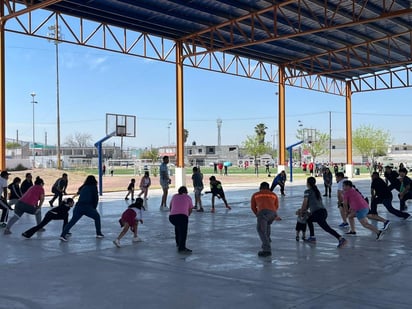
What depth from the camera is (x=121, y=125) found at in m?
31.2

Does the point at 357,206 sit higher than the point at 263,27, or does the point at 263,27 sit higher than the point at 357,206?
the point at 263,27

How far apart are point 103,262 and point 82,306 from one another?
8.76ft

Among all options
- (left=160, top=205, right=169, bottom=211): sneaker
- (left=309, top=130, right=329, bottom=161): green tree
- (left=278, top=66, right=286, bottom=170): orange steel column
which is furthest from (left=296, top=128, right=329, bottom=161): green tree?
(left=160, top=205, right=169, bottom=211): sneaker

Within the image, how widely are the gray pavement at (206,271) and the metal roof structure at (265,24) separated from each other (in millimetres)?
11265

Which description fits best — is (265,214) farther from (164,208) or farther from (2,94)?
(2,94)

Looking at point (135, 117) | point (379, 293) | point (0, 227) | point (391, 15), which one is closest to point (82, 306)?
point (379, 293)

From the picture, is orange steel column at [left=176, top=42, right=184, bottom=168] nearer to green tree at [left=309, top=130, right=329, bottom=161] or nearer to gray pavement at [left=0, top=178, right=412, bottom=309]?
gray pavement at [left=0, top=178, right=412, bottom=309]

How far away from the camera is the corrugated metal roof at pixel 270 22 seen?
22.2 meters

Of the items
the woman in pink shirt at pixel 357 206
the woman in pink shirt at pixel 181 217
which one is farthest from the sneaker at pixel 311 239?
the woman in pink shirt at pixel 181 217

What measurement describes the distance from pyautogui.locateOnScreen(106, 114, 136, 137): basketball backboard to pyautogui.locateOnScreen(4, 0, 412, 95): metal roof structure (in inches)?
229

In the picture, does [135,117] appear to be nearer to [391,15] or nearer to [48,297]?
[391,15]

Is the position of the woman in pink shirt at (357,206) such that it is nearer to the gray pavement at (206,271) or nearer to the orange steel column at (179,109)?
the gray pavement at (206,271)

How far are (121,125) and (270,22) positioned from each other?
1141cm

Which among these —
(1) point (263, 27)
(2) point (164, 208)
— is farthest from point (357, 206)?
(1) point (263, 27)
